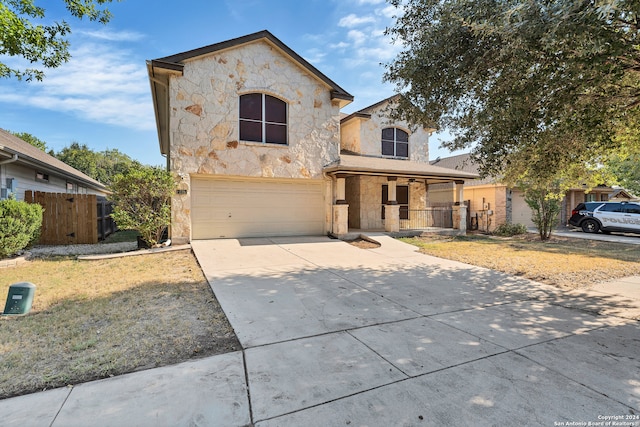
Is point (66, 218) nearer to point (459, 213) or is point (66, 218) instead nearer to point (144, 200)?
point (144, 200)

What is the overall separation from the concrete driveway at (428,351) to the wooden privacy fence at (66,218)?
26.3 ft

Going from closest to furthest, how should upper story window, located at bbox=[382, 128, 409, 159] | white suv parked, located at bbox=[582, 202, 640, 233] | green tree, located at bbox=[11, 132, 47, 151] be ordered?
white suv parked, located at bbox=[582, 202, 640, 233], upper story window, located at bbox=[382, 128, 409, 159], green tree, located at bbox=[11, 132, 47, 151]

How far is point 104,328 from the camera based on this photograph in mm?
4031

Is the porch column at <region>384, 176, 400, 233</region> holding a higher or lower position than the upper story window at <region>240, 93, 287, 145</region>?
lower

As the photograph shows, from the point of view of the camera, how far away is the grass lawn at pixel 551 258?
716 centimetres

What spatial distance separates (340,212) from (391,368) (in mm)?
9760

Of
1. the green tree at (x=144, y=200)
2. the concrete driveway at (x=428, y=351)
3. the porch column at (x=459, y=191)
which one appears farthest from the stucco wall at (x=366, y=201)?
the concrete driveway at (x=428, y=351)

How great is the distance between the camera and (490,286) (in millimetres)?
6242

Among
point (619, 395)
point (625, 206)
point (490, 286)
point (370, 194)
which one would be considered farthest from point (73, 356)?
point (625, 206)

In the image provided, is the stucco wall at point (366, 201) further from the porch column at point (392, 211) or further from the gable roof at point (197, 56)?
the gable roof at point (197, 56)

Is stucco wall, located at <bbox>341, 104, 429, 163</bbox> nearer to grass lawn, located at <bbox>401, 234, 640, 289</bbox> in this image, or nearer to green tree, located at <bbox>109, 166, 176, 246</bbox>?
grass lawn, located at <bbox>401, 234, 640, 289</bbox>

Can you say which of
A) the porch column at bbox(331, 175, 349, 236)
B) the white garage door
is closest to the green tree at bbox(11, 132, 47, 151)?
the white garage door

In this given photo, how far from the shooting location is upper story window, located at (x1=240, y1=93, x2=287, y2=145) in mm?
11758

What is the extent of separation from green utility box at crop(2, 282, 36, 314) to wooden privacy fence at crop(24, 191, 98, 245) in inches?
310
